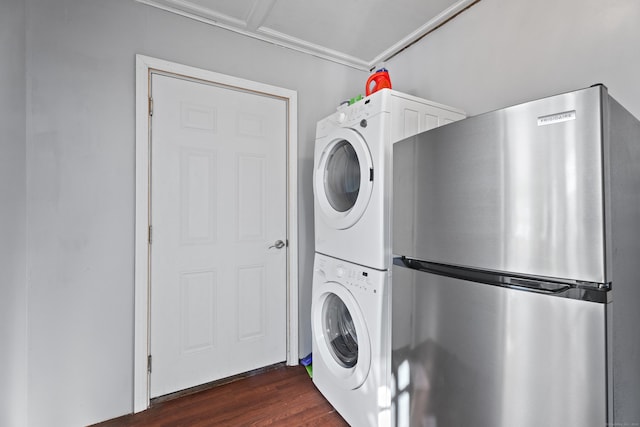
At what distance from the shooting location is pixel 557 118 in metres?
0.73

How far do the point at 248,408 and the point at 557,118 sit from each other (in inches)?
80.6

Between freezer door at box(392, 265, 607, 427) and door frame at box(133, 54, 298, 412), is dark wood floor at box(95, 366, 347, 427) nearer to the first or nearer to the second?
door frame at box(133, 54, 298, 412)

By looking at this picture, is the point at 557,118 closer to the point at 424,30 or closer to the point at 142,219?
the point at 424,30

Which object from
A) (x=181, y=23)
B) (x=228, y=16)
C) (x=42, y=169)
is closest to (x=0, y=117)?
(x=42, y=169)

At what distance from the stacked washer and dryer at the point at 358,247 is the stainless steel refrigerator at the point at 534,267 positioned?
325mm

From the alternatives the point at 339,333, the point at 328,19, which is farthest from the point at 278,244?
the point at 328,19

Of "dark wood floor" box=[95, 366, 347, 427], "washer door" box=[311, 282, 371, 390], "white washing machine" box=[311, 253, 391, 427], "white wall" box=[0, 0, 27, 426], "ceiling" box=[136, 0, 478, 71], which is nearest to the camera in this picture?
"white wall" box=[0, 0, 27, 426]

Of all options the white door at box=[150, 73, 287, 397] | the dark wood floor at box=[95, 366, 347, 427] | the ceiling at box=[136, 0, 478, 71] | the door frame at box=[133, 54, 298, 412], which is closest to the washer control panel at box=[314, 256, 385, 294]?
the white door at box=[150, 73, 287, 397]

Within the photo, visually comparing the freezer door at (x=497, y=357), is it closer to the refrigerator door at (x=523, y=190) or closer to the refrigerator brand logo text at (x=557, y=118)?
the refrigerator door at (x=523, y=190)

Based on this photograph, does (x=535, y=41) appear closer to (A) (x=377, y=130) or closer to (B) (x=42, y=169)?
(A) (x=377, y=130)

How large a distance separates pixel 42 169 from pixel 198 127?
841 mm

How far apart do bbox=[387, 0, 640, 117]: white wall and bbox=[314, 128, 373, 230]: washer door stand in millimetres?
876

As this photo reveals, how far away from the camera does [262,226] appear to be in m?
2.20

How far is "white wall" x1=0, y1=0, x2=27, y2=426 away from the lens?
123 centimetres
